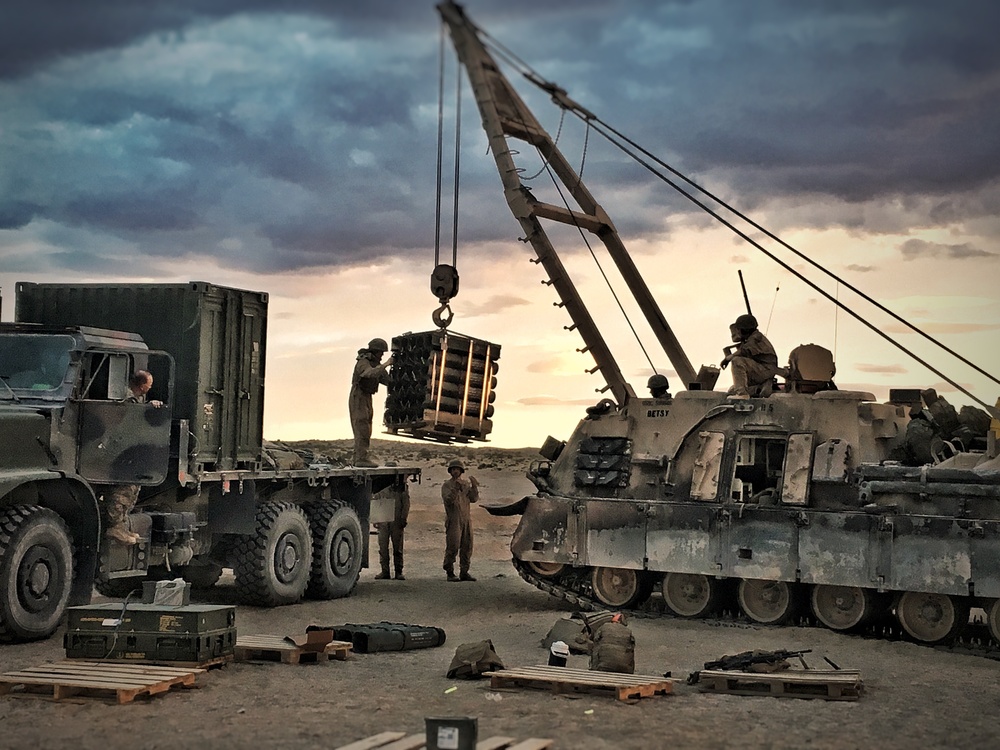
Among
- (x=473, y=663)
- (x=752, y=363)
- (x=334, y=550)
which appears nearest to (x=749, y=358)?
(x=752, y=363)

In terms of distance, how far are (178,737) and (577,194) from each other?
13.5 meters

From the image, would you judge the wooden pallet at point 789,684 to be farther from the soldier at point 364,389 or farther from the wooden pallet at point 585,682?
the soldier at point 364,389

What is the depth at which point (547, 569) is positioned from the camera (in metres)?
18.7

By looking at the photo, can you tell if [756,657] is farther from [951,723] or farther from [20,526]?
[20,526]

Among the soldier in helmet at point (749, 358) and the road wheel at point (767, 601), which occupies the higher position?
the soldier in helmet at point (749, 358)

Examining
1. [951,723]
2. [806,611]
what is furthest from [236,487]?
[951,723]

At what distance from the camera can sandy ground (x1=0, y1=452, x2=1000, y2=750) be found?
381 inches

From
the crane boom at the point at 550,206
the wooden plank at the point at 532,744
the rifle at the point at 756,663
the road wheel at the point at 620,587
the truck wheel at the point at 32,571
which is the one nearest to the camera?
the wooden plank at the point at 532,744

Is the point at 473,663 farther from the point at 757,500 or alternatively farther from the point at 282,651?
the point at 757,500

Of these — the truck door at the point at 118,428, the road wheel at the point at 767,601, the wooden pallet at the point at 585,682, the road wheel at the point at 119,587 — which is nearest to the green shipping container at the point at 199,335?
the truck door at the point at 118,428

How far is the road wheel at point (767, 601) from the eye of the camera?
653 inches

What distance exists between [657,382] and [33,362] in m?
8.17

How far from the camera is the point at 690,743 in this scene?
31.4 ft

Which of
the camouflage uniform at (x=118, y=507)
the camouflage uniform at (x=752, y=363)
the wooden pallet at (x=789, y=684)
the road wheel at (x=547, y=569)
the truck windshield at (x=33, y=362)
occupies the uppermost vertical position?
the camouflage uniform at (x=752, y=363)
